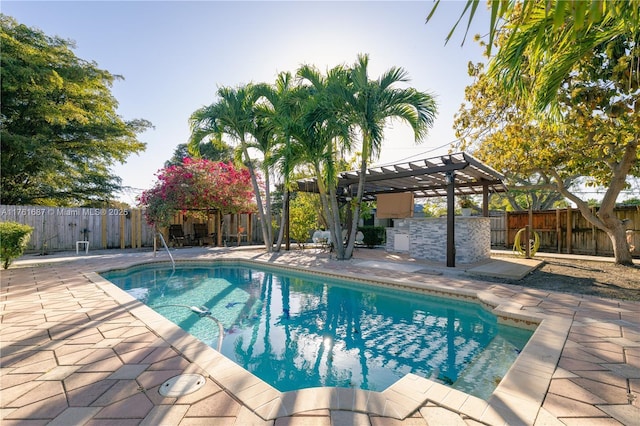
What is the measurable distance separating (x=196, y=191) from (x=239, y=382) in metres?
11.4

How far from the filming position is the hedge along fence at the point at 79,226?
37.0 feet

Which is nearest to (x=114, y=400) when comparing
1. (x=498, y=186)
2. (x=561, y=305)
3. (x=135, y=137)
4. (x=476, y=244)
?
(x=561, y=305)

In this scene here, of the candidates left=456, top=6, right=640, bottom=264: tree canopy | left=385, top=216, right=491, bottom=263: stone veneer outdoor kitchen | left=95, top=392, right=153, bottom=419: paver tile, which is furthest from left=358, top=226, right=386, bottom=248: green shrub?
left=95, top=392, right=153, bottom=419: paver tile

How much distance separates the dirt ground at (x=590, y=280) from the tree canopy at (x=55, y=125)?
717 inches

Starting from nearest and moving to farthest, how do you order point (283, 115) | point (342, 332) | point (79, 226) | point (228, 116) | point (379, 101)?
point (342, 332)
point (379, 101)
point (283, 115)
point (228, 116)
point (79, 226)

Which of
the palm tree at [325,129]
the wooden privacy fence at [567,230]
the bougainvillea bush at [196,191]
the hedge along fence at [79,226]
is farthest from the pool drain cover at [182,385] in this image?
the wooden privacy fence at [567,230]

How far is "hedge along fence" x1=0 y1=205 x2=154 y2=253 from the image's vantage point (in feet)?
37.0

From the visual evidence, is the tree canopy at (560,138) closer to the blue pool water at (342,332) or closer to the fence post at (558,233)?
the fence post at (558,233)

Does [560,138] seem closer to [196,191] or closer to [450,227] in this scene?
[450,227]

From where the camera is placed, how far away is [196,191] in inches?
492

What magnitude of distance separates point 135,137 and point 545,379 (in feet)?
66.3

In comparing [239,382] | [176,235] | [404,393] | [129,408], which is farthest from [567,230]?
[176,235]

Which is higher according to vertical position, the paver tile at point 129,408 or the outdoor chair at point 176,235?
the outdoor chair at point 176,235

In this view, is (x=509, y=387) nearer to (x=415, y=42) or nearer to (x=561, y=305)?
(x=561, y=305)
